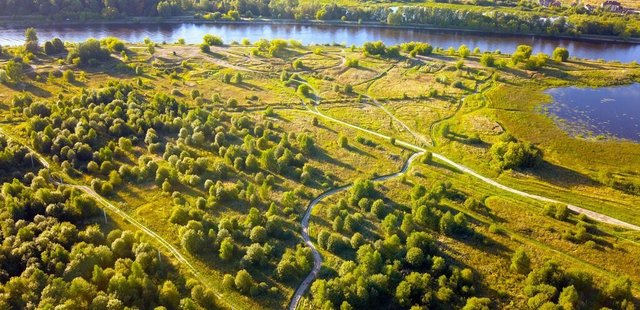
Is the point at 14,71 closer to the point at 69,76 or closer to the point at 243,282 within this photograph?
the point at 69,76

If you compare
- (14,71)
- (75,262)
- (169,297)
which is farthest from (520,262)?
(14,71)

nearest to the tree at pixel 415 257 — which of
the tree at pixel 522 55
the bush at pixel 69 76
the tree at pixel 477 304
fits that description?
the tree at pixel 477 304

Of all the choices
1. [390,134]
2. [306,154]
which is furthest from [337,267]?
[390,134]

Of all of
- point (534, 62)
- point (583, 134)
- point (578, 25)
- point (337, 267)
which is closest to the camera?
point (337, 267)

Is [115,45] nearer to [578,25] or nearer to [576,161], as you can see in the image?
[576,161]

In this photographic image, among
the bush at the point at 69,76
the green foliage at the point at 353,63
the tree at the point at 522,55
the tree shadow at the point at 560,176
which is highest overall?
the tree at the point at 522,55

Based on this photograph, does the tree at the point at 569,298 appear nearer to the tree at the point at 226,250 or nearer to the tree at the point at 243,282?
the tree at the point at 243,282
